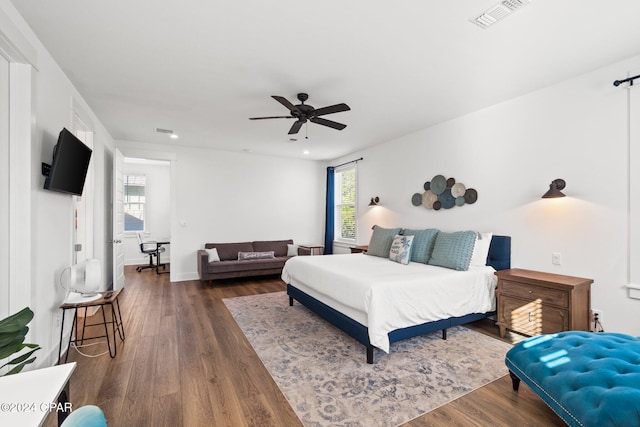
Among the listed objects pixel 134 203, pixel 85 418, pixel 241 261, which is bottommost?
pixel 241 261

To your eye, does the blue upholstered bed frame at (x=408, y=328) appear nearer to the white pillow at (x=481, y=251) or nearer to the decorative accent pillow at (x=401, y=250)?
the white pillow at (x=481, y=251)

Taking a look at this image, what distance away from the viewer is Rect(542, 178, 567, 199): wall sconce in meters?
2.95

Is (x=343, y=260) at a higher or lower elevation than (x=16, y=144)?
lower

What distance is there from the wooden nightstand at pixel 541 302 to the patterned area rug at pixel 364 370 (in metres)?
0.32

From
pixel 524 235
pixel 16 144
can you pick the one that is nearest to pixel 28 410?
pixel 16 144

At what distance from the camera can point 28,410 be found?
2.99ft

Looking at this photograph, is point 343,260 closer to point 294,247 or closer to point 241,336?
point 241,336

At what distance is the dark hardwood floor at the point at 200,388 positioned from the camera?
189 centimetres

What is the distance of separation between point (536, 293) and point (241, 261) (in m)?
4.62

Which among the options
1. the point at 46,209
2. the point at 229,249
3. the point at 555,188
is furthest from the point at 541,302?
the point at 229,249

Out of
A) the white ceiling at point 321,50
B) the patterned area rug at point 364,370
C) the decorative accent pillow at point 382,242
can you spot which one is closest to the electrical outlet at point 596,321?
the patterned area rug at point 364,370

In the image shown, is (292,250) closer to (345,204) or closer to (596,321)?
(345,204)

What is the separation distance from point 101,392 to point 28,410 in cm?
160

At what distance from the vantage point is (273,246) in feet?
21.5
